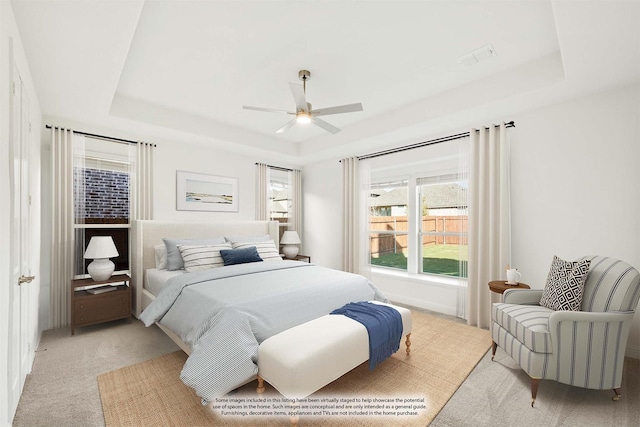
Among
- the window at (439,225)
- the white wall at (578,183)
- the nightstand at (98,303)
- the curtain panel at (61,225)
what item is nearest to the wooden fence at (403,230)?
the window at (439,225)

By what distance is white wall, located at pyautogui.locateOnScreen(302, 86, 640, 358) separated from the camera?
8.54 ft

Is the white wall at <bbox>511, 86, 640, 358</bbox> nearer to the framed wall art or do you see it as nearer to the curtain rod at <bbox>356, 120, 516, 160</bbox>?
the curtain rod at <bbox>356, 120, 516, 160</bbox>

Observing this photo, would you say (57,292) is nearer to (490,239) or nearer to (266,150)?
(266,150)

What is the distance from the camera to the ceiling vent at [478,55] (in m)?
2.38

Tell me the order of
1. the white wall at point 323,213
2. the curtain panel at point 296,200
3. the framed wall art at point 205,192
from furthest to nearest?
the curtain panel at point 296,200
the white wall at point 323,213
the framed wall art at point 205,192

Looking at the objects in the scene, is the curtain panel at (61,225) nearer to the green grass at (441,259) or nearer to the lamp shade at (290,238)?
the lamp shade at (290,238)

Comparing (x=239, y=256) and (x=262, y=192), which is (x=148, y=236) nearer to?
(x=239, y=256)

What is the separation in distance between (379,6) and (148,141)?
341cm

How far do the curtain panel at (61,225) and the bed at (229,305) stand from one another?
2.14ft

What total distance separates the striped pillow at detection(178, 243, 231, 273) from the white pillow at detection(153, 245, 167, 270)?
25 centimetres

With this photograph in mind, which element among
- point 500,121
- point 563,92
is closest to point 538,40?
point 563,92

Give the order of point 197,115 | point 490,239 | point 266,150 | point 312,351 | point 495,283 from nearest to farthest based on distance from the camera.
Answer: point 312,351 → point 495,283 → point 490,239 → point 197,115 → point 266,150

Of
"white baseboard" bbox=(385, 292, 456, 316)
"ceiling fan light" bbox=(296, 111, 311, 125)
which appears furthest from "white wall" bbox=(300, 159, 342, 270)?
"ceiling fan light" bbox=(296, 111, 311, 125)

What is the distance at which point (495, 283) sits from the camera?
3.09 meters
